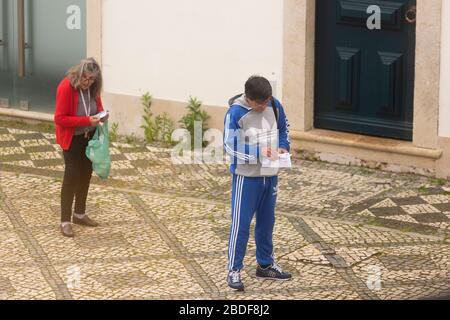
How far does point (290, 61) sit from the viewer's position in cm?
1300

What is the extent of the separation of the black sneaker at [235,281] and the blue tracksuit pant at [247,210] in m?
0.04

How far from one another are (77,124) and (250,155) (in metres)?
1.88

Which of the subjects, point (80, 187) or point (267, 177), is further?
point (80, 187)

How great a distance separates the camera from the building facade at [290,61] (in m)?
12.3

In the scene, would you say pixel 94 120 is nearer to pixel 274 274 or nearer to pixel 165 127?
pixel 274 274

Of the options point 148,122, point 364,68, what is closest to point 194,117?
point 148,122

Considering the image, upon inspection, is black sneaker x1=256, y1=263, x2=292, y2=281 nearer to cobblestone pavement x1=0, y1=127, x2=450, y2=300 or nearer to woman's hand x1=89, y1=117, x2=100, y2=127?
cobblestone pavement x1=0, y1=127, x2=450, y2=300

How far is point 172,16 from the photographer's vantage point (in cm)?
1367

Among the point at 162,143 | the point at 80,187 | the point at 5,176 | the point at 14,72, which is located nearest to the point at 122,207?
the point at 80,187

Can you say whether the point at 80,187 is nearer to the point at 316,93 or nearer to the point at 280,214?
the point at 280,214

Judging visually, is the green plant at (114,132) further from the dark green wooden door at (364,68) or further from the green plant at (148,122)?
the dark green wooden door at (364,68)

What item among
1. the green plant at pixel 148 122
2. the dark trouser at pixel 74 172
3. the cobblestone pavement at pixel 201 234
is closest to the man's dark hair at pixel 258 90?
the cobblestone pavement at pixel 201 234


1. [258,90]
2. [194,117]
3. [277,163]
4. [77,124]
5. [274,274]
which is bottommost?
[274,274]

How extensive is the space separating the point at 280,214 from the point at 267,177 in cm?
202
